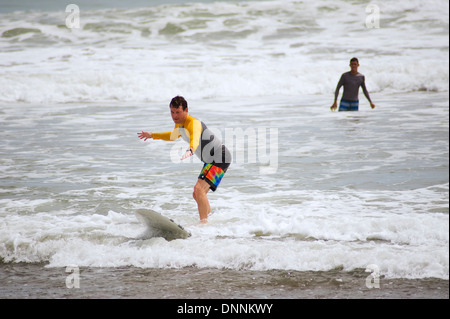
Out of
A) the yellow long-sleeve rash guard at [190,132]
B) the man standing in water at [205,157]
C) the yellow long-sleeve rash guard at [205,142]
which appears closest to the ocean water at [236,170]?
the man standing in water at [205,157]

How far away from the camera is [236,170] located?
26.8ft

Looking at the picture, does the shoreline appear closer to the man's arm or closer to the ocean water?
the ocean water

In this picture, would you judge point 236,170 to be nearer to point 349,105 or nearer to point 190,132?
point 190,132

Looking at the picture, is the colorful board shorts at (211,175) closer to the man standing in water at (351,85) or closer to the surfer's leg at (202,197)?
the surfer's leg at (202,197)

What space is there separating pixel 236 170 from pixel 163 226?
10.4 ft

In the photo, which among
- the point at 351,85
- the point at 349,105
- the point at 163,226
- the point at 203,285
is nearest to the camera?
the point at 203,285

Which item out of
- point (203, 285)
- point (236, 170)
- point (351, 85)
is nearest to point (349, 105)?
point (351, 85)

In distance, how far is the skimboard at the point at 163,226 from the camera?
5.05m

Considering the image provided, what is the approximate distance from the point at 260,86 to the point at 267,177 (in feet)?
37.8

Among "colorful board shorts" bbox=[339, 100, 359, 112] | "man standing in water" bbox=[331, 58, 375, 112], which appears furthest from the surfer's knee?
"colorful board shorts" bbox=[339, 100, 359, 112]

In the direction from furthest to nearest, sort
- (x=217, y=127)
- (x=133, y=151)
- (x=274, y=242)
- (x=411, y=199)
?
1. (x=217, y=127)
2. (x=133, y=151)
3. (x=411, y=199)
4. (x=274, y=242)
